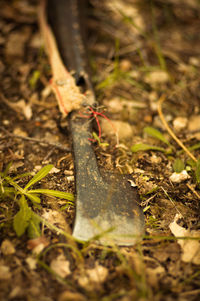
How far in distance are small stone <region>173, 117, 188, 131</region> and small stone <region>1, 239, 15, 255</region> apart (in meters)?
1.37

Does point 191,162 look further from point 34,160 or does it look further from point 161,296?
point 34,160

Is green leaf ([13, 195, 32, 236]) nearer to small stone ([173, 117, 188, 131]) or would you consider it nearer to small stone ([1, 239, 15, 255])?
small stone ([1, 239, 15, 255])

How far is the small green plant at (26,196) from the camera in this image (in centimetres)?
116

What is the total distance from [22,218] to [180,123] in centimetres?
134

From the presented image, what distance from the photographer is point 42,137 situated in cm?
170

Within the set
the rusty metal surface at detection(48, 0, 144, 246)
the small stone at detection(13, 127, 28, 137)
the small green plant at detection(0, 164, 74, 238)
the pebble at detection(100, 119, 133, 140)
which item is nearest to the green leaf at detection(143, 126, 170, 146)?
the pebble at detection(100, 119, 133, 140)

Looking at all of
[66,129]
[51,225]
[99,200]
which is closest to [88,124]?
[66,129]

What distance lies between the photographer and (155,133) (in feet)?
5.53

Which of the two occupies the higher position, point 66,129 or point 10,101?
point 10,101

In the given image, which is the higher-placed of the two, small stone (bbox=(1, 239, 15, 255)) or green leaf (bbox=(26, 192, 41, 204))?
green leaf (bbox=(26, 192, 41, 204))

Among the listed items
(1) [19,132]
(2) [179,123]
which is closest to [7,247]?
(1) [19,132]

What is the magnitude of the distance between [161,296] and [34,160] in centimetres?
103

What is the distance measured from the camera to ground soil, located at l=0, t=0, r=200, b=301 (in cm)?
105

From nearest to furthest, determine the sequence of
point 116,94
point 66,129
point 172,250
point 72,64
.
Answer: point 172,250, point 66,129, point 72,64, point 116,94
